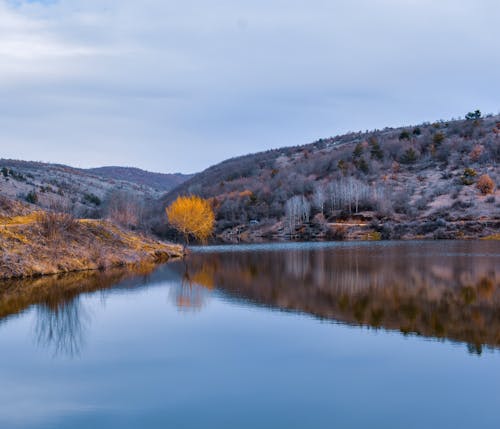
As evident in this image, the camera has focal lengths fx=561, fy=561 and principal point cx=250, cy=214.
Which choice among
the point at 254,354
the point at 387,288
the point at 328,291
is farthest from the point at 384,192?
the point at 254,354

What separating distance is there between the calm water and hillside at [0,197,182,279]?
13.5 feet

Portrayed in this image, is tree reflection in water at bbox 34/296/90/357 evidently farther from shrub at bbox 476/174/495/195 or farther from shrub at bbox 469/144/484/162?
shrub at bbox 469/144/484/162

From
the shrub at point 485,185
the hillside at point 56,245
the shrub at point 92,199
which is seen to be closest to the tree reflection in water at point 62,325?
the hillside at point 56,245

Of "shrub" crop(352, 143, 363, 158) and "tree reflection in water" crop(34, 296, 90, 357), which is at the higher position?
"shrub" crop(352, 143, 363, 158)

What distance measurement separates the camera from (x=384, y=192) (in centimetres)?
8500

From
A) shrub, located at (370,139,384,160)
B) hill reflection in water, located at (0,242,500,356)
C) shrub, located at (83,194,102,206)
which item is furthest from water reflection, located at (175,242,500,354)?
shrub, located at (83,194,102,206)

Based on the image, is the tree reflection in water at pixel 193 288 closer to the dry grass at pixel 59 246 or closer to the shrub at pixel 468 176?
the dry grass at pixel 59 246

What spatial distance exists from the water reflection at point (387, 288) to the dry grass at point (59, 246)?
17.9ft

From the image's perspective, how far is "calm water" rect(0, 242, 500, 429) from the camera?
1034cm

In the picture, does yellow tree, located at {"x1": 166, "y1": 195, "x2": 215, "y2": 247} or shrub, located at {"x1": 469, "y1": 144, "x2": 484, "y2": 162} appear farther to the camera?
shrub, located at {"x1": 469, "y1": 144, "x2": 484, "y2": 162}

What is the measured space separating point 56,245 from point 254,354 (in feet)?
75.9

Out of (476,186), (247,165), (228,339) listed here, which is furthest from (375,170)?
(228,339)

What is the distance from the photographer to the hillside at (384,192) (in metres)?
73.1

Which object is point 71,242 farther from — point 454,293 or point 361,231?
point 361,231
